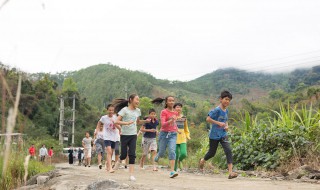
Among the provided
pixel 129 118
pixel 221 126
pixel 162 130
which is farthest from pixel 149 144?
pixel 221 126

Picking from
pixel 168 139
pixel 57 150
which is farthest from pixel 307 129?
pixel 57 150

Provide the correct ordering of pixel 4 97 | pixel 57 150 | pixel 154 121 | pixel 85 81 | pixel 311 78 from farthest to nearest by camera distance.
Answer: pixel 85 81
pixel 311 78
pixel 57 150
pixel 154 121
pixel 4 97

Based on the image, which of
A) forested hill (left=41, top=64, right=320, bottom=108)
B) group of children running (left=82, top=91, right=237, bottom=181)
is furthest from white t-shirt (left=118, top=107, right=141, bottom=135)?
forested hill (left=41, top=64, right=320, bottom=108)

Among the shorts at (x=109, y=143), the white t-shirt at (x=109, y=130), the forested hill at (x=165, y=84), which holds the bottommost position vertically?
the shorts at (x=109, y=143)

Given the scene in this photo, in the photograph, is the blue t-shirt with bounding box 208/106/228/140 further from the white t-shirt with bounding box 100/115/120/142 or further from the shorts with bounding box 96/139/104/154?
the shorts with bounding box 96/139/104/154

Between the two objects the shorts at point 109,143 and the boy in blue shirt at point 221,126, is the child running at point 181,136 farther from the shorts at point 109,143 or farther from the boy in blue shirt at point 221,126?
the boy in blue shirt at point 221,126

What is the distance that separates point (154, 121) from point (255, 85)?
159m

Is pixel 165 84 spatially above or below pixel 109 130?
above

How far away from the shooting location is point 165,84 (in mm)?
154625

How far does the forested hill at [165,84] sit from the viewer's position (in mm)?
124938

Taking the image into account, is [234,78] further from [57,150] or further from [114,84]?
[57,150]

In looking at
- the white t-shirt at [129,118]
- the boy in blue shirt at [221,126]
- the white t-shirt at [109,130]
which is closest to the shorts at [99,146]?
the white t-shirt at [109,130]

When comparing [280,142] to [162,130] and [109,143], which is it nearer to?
[162,130]

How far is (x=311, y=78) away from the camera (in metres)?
117
